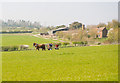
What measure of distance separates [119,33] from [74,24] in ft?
163

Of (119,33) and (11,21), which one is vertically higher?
(11,21)

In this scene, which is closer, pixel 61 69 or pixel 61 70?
pixel 61 70

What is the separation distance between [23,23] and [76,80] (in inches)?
6495

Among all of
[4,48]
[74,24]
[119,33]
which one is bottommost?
[4,48]

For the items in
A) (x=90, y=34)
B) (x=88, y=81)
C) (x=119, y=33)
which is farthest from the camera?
(x=90, y=34)

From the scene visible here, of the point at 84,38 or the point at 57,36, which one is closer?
the point at 84,38

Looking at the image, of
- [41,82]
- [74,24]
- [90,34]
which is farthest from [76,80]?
[74,24]

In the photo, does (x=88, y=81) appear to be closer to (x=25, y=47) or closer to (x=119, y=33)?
(x=25, y=47)

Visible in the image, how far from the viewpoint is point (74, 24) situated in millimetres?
104562

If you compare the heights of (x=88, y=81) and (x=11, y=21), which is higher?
(x=11, y=21)

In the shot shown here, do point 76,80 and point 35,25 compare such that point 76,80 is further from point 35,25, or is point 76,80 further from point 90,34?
point 35,25

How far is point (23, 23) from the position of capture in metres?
168

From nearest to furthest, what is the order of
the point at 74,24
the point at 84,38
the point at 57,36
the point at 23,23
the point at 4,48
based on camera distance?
the point at 4,48 → the point at 84,38 → the point at 57,36 → the point at 74,24 → the point at 23,23

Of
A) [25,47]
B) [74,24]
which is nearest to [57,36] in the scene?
[74,24]
